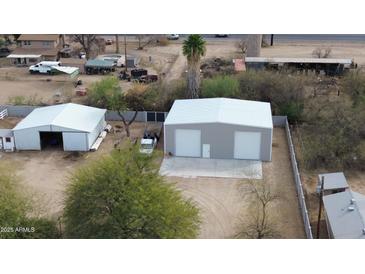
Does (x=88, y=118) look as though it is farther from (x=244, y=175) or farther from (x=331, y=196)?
(x=331, y=196)

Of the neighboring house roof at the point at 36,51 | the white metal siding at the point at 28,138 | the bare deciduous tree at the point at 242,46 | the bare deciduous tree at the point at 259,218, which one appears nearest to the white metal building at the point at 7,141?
the white metal siding at the point at 28,138

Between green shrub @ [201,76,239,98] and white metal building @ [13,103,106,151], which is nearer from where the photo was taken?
white metal building @ [13,103,106,151]

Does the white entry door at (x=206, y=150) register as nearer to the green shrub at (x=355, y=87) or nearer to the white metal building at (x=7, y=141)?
the green shrub at (x=355, y=87)

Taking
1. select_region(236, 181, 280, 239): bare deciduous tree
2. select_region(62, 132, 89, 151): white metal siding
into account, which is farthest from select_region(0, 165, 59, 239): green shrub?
select_region(62, 132, 89, 151): white metal siding

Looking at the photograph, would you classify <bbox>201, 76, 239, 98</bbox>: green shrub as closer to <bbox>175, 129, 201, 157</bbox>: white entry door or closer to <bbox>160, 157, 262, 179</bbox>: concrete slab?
<bbox>175, 129, 201, 157</bbox>: white entry door

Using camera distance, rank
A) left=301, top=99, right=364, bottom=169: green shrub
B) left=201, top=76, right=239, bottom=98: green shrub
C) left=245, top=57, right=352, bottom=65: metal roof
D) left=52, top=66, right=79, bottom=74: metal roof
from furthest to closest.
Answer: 1. left=52, top=66, right=79, bottom=74: metal roof
2. left=245, top=57, right=352, bottom=65: metal roof
3. left=201, top=76, right=239, bottom=98: green shrub
4. left=301, top=99, right=364, bottom=169: green shrub

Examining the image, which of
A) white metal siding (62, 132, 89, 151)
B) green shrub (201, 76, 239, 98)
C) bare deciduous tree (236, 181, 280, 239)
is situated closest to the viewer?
bare deciduous tree (236, 181, 280, 239)
